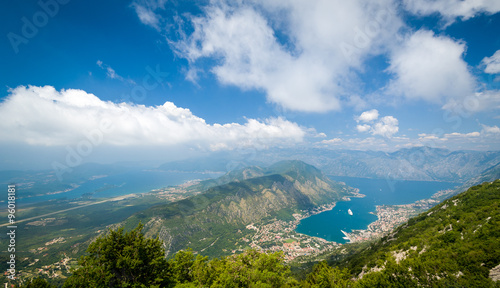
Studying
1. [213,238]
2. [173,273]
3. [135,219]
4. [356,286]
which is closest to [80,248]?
[135,219]

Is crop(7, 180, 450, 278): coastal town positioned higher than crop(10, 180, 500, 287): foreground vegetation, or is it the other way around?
crop(10, 180, 500, 287): foreground vegetation

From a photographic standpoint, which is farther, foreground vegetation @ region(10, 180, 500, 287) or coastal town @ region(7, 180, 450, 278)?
coastal town @ region(7, 180, 450, 278)

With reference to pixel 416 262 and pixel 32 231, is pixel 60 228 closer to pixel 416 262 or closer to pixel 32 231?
pixel 32 231

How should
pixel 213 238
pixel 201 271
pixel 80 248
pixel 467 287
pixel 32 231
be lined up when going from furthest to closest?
1. pixel 213 238
2. pixel 32 231
3. pixel 80 248
4. pixel 201 271
5. pixel 467 287

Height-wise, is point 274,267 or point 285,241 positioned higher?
point 274,267

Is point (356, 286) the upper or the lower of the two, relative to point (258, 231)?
upper

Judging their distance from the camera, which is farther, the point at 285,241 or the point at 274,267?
the point at 285,241

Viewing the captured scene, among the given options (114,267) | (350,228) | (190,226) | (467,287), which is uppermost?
(114,267)

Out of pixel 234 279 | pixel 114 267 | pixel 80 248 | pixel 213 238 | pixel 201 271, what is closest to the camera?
pixel 114 267

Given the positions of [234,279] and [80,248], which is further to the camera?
[80,248]

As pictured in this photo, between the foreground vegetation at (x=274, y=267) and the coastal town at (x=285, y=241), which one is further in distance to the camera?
the coastal town at (x=285, y=241)

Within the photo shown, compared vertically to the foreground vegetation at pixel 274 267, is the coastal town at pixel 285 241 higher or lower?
lower
